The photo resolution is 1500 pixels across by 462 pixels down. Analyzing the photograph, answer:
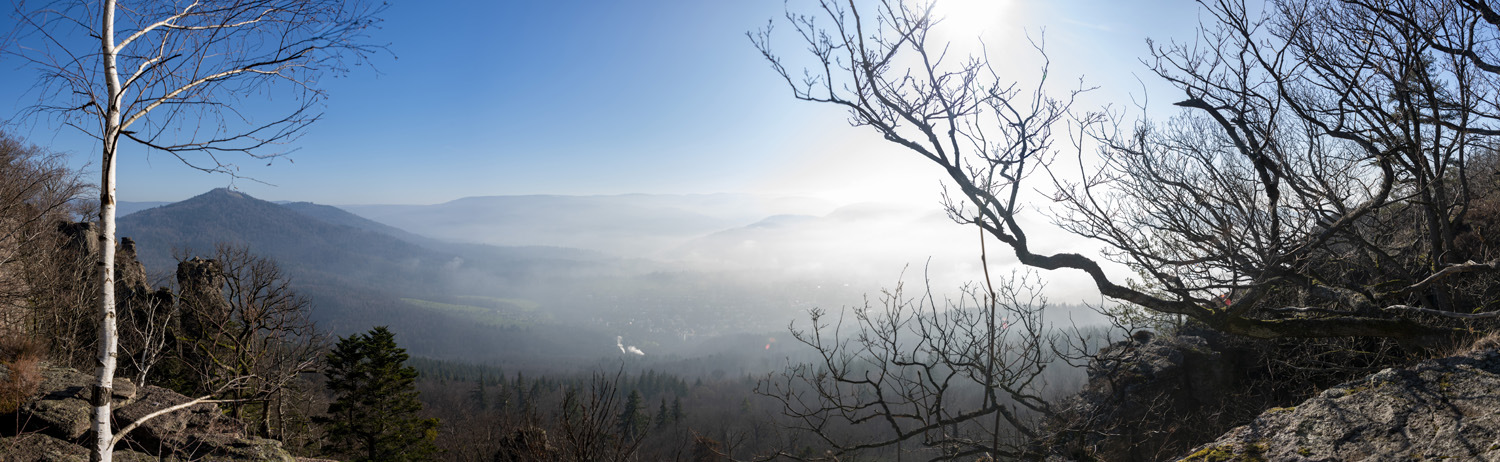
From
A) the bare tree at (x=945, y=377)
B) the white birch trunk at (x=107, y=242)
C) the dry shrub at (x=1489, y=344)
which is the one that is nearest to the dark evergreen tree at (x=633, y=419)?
the bare tree at (x=945, y=377)

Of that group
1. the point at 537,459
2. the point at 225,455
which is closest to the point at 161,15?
the point at 537,459

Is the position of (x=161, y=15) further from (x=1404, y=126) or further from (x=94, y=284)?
(x=94, y=284)

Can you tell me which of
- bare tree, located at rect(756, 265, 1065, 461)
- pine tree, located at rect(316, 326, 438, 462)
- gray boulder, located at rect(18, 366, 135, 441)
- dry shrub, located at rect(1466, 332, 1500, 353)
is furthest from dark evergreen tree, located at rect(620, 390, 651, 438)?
pine tree, located at rect(316, 326, 438, 462)

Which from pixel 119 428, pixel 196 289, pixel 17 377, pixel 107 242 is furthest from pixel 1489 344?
pixel 196 289

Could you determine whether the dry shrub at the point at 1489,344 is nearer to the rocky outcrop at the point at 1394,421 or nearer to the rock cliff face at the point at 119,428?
the rocky outcrop at the point at 1394,421

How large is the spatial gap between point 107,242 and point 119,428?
26.1ft

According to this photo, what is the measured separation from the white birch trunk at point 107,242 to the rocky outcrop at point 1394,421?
724 centimetres

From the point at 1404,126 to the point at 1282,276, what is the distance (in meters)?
1.64

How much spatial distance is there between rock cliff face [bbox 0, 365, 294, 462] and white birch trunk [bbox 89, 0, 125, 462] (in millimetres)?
5318

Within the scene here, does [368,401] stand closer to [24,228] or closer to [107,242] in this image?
[24,228]

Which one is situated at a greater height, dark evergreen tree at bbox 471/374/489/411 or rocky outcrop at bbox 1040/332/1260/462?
rocky outcrop at bbox 1040/332/1260/462

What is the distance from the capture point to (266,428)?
57.9 feet

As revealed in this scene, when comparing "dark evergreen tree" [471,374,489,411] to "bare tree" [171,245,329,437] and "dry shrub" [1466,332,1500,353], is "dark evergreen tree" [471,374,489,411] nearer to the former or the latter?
"bare tree" [171,245,329,437]

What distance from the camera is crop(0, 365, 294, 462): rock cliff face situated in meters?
8.08
